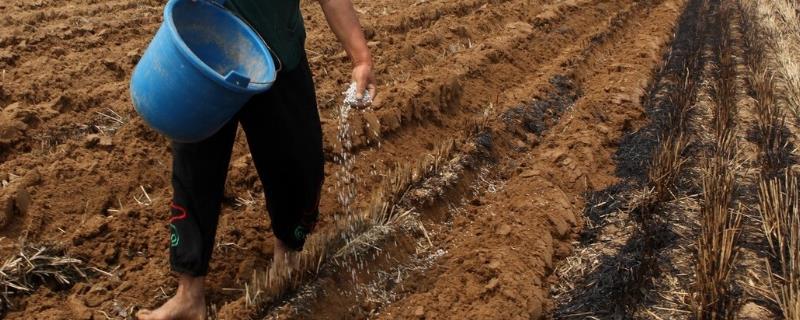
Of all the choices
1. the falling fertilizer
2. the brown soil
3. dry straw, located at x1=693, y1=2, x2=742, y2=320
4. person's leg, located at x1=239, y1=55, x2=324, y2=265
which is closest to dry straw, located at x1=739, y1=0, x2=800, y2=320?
dry straw, located at x1=693, y1=2, x2=742, y2=320

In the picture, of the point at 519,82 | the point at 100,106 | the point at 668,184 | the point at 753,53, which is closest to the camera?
the point at 668,184

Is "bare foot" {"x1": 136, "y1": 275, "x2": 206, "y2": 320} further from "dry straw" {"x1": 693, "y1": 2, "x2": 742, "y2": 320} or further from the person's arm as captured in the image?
"dry straw" {"x1": 693, "y1": 2, "x2": 742, "y2": 320}

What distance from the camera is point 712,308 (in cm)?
257

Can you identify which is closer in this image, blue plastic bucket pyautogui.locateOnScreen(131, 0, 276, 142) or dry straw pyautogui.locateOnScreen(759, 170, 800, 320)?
blue plastic bucket pyautogui.locateOnScreen(131, 0, 276, 142)

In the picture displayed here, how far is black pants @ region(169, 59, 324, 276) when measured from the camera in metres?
2.37

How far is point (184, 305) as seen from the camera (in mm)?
2463

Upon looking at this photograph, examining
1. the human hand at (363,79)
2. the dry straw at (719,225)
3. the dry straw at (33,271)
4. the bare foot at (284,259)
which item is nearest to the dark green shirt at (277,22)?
the human hand at (363,79)

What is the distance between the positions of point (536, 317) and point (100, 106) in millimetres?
2881

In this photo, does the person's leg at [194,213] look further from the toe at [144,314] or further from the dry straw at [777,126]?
the dry straw at [777,126]

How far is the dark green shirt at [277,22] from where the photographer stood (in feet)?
7.47

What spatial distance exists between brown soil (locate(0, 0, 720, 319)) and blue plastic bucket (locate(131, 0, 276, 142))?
85cm

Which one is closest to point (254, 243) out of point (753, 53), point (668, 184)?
point (668, 184)

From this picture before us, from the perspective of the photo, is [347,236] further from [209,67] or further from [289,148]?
[209,67]

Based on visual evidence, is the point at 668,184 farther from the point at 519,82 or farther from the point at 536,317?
the point at 519,82
